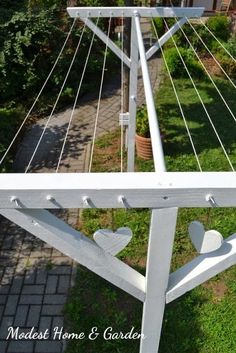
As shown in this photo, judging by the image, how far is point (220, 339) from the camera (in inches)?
160

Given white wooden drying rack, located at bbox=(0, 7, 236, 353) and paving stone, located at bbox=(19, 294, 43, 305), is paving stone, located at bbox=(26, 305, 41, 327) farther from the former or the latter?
white wooden drying rack, located at bbox=(0, 7, 236, 353)

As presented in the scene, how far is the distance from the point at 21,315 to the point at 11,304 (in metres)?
0.20

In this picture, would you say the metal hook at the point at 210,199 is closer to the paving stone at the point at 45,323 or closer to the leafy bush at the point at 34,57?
the paving stone at the point at 45,323

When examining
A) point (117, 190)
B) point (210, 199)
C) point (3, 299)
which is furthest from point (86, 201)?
point (3, 299)

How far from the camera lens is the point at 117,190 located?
1.55m

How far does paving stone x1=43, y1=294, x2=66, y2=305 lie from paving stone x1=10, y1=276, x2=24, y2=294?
1.14ft

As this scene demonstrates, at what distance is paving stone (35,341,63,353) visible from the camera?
3.93 metres

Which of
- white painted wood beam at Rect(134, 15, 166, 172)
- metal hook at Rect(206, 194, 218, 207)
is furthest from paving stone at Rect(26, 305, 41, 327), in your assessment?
metal hook at Rect(206, 194, 218, 207)

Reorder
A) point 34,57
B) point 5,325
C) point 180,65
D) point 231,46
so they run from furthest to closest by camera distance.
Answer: point 231,46, point 180,65, point 34,57, point 5,325

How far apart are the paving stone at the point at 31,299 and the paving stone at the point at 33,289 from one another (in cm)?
5

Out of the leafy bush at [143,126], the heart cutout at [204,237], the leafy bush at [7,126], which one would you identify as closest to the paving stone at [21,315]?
the leafy bush at [7,126]

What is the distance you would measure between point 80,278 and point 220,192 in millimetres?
3368

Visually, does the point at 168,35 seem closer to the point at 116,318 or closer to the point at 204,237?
the point at 116,318

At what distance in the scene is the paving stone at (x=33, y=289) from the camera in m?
4.48
